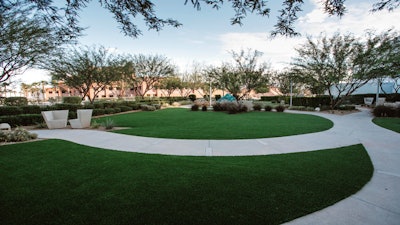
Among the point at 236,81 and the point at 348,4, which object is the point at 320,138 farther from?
the point at 236,81

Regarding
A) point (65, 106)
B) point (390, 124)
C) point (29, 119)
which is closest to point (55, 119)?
point (29, 119)

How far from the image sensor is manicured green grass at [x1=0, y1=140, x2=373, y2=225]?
2314 mm

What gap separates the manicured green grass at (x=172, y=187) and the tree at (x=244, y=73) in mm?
17168

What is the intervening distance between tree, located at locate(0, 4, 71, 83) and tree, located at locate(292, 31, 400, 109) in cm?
1805

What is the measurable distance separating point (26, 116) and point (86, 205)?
1118 centimetres

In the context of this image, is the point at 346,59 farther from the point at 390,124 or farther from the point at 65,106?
the point at 65,106

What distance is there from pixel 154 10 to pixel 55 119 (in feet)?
32.9

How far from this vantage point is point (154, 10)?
8.79 feet

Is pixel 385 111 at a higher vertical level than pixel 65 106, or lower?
lower

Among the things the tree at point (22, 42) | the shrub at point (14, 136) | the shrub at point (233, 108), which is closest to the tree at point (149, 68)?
the shrub at point (233, 108)

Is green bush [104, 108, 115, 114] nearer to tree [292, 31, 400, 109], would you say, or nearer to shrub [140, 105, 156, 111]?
shrub [140, 105, 156, 111]

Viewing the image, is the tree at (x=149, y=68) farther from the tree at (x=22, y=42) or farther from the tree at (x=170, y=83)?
the tree at (x=22, y=42)

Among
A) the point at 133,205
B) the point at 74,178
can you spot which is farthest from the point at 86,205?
the point at 74,178

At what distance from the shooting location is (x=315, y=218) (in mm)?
2240
